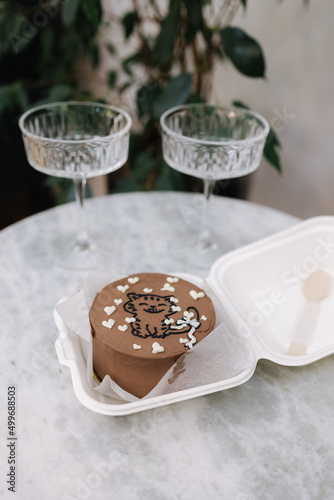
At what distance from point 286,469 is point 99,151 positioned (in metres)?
0.50

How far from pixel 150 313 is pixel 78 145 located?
299 mm

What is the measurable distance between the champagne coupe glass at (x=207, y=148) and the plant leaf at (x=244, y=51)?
0.17 metres

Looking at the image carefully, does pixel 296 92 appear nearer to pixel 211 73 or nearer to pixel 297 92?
pixel 297 92

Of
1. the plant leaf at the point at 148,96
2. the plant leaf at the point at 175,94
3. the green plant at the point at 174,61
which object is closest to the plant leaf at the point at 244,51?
the green plant at the point at 174,61

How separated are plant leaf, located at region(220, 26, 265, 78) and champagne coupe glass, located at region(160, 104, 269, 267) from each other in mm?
172

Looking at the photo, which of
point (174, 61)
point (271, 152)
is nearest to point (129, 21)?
point (174, 61)

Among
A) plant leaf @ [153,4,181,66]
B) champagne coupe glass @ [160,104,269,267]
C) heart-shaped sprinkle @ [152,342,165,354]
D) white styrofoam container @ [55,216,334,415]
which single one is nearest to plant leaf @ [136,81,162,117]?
plant leaf @ [153,4,181,66]

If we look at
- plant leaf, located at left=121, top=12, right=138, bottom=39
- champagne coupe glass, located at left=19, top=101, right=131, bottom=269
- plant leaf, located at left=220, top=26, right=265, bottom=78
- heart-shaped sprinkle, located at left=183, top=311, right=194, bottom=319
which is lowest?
heart-shaped sprinkle, located at left=183, top=311, right=194, bottom=319

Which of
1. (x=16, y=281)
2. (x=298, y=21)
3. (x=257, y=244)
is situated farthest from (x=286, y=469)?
(x=298, y=21)

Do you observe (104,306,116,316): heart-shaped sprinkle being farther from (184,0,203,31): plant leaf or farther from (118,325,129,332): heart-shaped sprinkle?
(184,0,203,31): plant leaf

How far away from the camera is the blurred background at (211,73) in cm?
108

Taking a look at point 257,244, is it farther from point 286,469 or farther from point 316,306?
point 286,469

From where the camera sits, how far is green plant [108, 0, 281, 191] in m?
1.01

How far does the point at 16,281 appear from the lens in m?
0.76
